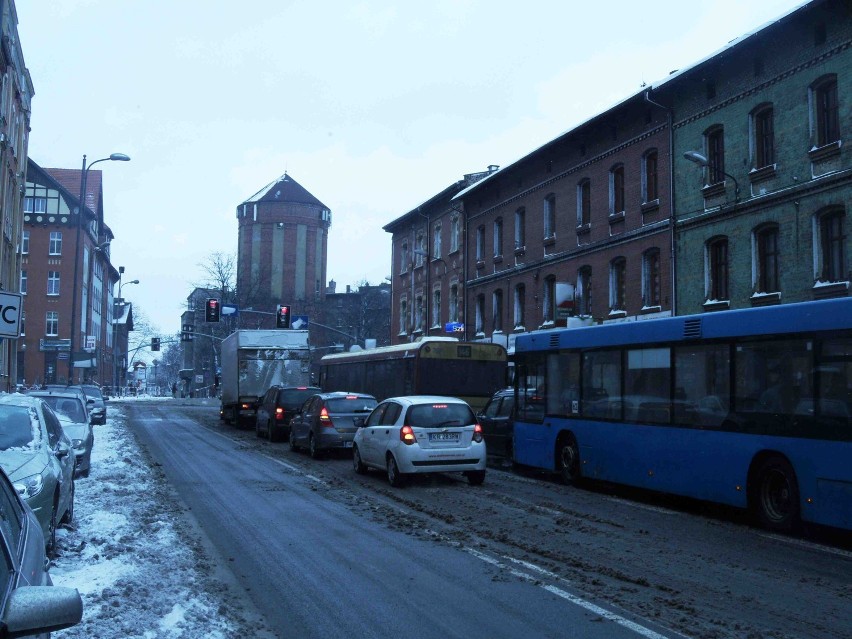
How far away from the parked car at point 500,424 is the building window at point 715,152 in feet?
33.6

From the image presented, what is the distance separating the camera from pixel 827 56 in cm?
2166

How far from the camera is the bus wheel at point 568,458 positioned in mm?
15648

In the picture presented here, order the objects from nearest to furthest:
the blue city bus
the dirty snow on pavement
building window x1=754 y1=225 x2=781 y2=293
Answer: the dirty snow on pavement → the blue city bus → building window x1=754 y1=225 x2=781 y2=293

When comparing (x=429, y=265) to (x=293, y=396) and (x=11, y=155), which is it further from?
(x=293, y=396)

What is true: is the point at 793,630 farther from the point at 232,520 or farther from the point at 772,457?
the point at 232,520

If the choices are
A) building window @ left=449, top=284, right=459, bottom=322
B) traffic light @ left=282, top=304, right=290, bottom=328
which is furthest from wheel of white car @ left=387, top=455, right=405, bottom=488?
traffic light @ left=282, top=304, right=290, bottom=328

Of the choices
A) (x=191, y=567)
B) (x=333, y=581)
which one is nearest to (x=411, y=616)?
(x=333, y=581)

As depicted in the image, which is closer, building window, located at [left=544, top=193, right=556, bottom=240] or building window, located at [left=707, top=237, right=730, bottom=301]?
building window, located at [left=707, top=237, right=730, bottom=301]

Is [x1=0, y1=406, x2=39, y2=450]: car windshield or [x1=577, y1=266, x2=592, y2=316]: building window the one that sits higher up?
[x1=577, y1=266, x2=592, y2=316]: building window

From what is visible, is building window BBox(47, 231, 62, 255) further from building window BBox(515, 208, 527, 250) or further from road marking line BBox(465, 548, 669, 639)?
road marking line BBox(465, 548, 669, 639)

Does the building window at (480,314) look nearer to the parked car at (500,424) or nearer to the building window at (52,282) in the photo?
the parked car at (500,424)

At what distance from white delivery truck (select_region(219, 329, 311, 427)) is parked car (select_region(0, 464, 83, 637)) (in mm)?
30199

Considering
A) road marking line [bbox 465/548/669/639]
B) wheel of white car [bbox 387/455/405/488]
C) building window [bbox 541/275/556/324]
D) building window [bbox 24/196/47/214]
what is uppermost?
building window [bbox 24/196/47/214]

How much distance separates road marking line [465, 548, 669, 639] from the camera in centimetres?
620
